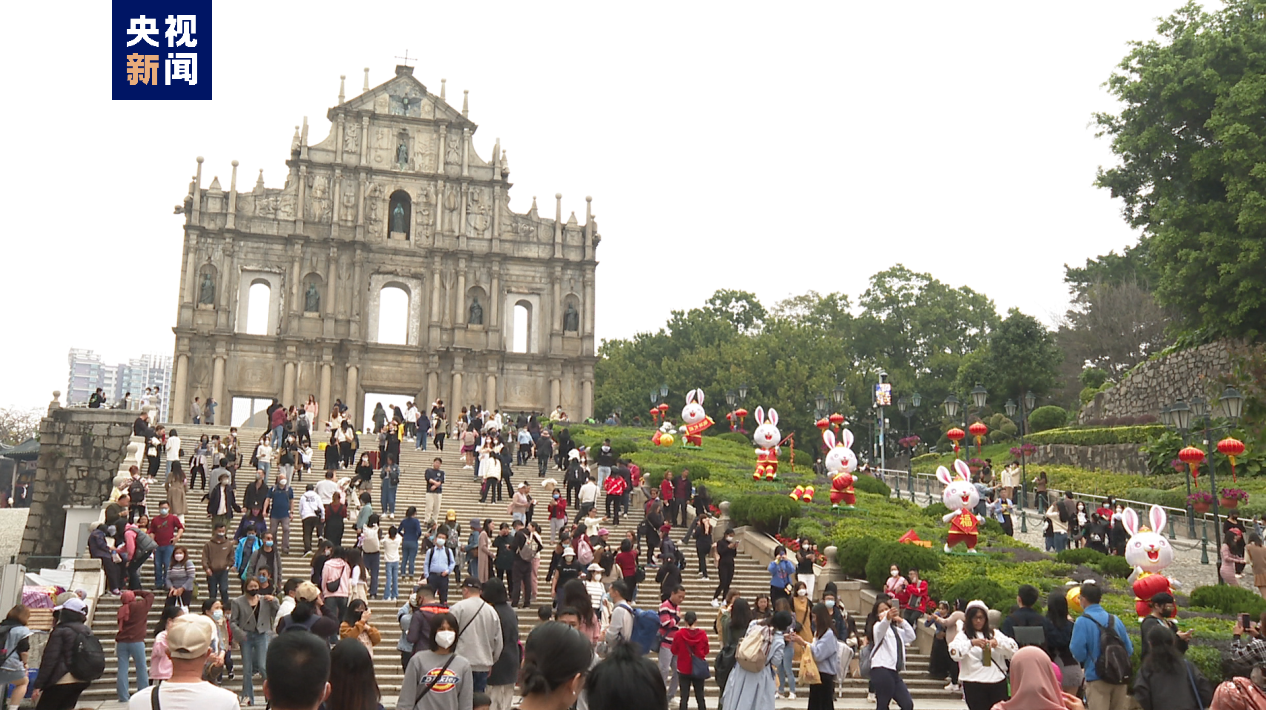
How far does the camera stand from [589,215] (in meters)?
52.1

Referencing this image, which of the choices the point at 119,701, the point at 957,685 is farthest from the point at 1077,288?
the point at 119,701

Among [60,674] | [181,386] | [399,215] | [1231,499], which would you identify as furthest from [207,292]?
[60,674]

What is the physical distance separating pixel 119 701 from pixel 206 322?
3642cm

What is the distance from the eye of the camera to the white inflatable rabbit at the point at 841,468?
2428 centimetres

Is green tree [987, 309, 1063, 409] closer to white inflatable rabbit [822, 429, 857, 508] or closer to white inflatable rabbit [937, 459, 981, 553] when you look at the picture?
white inflatable rabbit [822, 429, 857, 508]

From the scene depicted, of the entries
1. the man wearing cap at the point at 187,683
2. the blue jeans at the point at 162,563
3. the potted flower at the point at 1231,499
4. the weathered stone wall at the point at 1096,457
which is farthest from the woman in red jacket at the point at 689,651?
the weathered stone wall at the point at 1096,457

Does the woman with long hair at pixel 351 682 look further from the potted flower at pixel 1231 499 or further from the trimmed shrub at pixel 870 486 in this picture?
the trimmed shrub at pixel 870 486

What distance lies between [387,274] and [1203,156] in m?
33.1

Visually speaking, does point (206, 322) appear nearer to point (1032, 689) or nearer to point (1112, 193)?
point (1112, 193)

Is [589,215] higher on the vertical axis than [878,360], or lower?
A: higher

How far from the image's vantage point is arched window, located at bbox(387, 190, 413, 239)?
50.5 m

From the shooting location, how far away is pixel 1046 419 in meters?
48.4

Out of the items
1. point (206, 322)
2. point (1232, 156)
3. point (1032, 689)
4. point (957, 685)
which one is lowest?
point (957, 685)

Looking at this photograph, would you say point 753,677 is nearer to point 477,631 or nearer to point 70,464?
point 477,631
